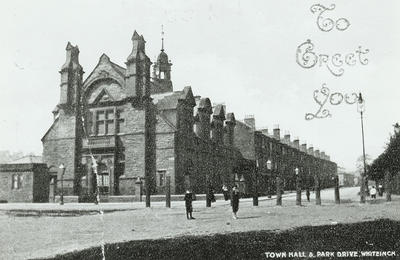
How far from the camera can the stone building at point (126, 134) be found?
3712 centimetres

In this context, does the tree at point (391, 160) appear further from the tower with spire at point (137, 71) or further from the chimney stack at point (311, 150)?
the chimney stack at point (311, 150)

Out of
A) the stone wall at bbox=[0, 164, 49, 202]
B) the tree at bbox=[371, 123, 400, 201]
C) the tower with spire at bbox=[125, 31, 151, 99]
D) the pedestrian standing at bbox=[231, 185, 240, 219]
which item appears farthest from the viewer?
the tree at bbox=[371, 123, 400, 201]

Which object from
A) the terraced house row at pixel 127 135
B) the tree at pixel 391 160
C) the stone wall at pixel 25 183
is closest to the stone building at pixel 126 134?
the terraced house row at pixel 127 135

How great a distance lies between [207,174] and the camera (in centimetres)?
4325

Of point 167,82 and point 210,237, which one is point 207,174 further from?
point 210,237

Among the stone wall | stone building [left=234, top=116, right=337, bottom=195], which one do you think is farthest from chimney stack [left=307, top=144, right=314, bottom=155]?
the stone wall

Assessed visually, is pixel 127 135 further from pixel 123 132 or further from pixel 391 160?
pixel 391 160

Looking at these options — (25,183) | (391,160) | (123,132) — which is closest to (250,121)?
(391,160)

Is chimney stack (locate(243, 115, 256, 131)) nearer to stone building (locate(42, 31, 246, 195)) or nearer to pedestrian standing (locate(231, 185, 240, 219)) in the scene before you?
stone building (locate(42, 31, 246, 195))

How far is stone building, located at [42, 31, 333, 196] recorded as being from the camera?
3712 cm

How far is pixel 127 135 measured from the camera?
3769 cm

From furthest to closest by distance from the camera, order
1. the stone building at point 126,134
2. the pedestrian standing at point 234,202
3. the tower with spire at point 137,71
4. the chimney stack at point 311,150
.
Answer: the chimney stack at point 311,150 < the tower with spire at point 137,71 < the stone building at point 126,134 < the pedestrian standing at point 234,202

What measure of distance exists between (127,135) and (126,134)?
0.15m

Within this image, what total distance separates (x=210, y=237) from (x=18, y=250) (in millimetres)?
4994
